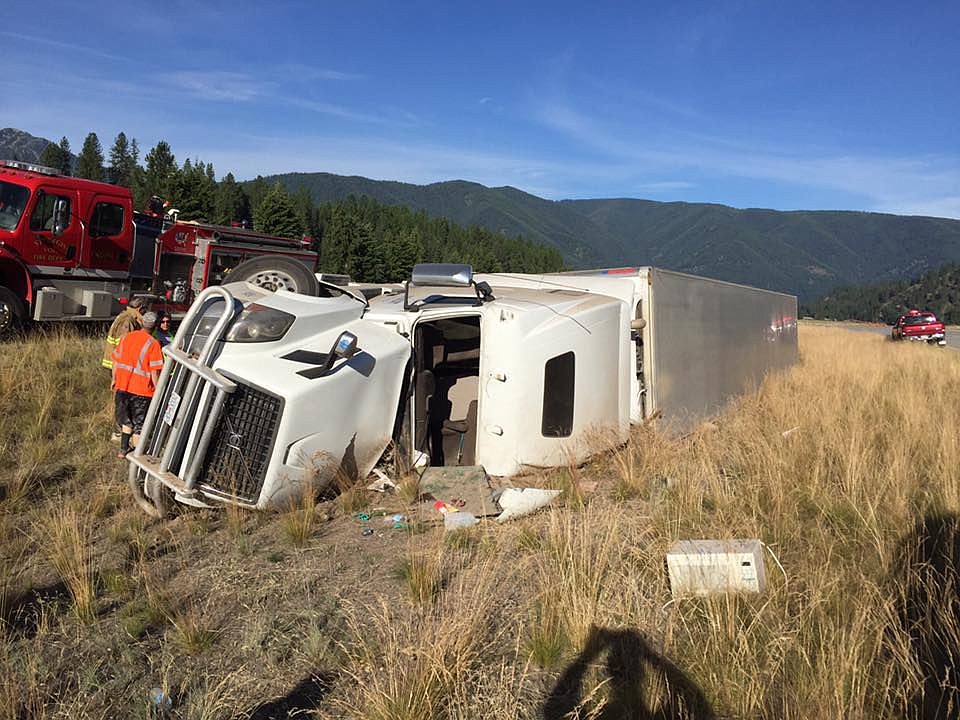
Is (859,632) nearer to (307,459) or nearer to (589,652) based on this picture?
(589,652)

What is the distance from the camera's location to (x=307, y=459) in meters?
4.03

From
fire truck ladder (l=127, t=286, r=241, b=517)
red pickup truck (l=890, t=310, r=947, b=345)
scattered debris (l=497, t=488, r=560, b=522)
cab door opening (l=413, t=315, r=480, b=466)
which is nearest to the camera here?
fire truck ladder (l=127, t=286, r=241, b=517)

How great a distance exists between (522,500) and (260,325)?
85.8 inches

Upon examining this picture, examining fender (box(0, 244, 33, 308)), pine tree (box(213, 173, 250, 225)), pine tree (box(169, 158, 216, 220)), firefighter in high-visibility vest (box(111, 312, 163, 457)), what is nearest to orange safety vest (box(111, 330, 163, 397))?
firefighter in high-visibility vest (box(111, 312, 163, 457))

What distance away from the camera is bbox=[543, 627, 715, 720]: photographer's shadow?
227 centimetres

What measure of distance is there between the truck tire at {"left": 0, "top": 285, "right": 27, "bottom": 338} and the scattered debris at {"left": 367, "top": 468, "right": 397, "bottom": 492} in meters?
7.15

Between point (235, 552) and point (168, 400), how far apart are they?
1177 millimetres

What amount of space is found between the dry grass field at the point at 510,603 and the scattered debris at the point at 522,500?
0.14 m

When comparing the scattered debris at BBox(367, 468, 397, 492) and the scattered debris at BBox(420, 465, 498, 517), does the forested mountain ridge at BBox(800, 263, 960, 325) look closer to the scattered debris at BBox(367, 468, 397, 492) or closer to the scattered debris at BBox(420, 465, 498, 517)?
the scattered debris at BBox(420, 465, 498, 517)

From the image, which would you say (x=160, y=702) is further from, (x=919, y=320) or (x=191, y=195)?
(x=191, y=195)

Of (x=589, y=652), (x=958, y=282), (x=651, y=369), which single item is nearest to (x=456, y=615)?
(x=589, y=652)

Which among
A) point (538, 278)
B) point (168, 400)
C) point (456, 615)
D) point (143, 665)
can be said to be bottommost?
point (143, 665)

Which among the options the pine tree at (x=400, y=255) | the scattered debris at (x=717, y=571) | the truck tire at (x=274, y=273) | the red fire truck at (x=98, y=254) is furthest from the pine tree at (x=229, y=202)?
the scattered debris at (x=717, y=571)

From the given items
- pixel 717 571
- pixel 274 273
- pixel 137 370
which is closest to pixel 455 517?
pixel 717 571
